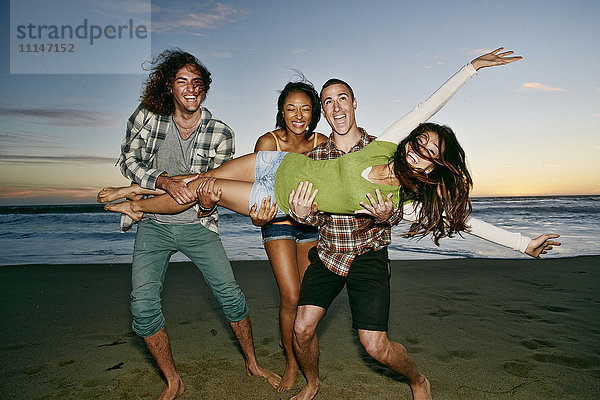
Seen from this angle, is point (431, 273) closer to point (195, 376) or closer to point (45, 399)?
point (195, 376)

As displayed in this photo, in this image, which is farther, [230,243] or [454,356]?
[230,243]

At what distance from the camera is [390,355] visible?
275 centimetres

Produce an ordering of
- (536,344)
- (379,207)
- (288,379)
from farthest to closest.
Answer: (536,344) → (288,379) → (379,207)

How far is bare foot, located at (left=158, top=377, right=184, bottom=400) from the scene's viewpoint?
10.1 ft

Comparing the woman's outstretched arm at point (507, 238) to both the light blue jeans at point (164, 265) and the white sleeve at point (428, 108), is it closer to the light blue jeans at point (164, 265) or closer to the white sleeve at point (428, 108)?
the white sleeve at point (428, 108)

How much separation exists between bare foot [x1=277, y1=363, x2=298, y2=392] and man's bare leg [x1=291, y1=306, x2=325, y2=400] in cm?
20

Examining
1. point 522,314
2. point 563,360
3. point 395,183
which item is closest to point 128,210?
point 395,183

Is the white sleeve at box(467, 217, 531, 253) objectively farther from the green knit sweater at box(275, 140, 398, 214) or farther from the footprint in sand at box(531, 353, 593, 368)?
the footprint in sand at box(531, 353, 593, 368)

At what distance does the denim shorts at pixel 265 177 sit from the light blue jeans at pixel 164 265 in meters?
0.58

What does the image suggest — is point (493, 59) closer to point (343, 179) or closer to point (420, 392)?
point (343, 179)

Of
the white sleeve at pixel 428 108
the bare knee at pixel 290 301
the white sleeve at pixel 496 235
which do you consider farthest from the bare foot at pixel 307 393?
the white sleeve at pixel 428 108

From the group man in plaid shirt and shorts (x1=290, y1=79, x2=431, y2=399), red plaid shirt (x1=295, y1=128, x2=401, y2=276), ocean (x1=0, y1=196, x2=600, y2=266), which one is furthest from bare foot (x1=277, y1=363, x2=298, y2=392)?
ocean (x1=0, y1=196, x2=600, y2=266)

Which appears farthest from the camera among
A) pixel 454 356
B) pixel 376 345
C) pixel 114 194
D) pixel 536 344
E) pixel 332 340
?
pixel 332 340

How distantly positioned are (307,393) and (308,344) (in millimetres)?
456
